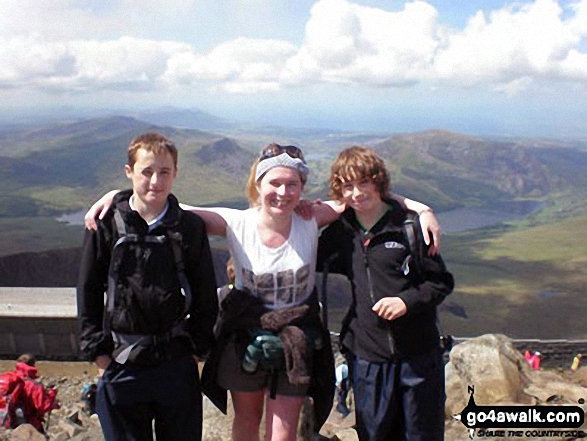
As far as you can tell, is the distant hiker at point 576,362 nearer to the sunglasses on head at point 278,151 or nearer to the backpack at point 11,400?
the backpack at point 11,400

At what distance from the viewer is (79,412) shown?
14.5 metres

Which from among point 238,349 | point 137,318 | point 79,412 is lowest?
point 79,412

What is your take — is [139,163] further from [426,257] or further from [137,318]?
[426,257]

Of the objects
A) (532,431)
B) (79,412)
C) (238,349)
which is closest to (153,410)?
(238,349)

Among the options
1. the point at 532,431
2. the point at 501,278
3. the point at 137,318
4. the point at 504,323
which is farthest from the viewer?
the point at 501,278

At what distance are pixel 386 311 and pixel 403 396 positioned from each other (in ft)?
2.76

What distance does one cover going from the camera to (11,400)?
32.5 ft

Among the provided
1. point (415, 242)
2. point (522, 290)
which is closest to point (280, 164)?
point (415, 242)

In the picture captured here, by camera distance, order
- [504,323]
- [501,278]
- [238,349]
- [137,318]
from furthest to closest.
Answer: [501,278], [504,323], [238,349], [137,318]

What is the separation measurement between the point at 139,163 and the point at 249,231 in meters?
1.08

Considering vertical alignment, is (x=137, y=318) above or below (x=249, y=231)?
below

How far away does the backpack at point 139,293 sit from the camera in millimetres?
4410

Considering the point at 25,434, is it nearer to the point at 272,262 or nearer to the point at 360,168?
the point at 272,262

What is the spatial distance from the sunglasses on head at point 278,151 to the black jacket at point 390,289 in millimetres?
825
